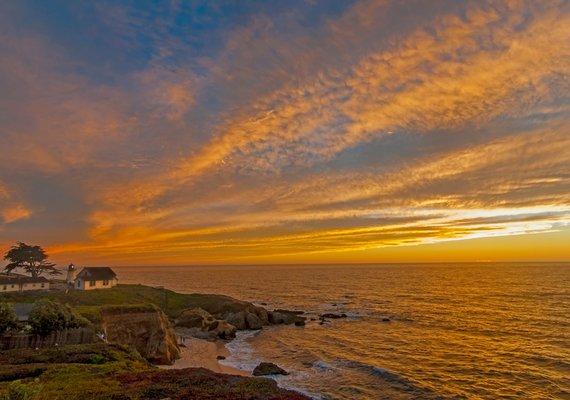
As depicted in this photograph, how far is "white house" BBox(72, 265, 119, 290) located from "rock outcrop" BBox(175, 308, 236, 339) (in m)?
25.8

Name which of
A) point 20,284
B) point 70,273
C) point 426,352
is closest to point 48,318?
point 426,352

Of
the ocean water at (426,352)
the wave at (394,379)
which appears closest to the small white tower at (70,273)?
the ocean water at (426,352)

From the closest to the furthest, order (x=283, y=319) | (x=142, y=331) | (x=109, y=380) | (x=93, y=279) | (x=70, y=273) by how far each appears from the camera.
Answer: (x=109, y=380) → (x=142, y=331) → (x=283, y=319) → (x=93, y=279) → (x=70, y=273)

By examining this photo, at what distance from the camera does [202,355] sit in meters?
52.4

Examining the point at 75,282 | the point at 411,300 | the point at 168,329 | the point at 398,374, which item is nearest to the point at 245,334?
the point at 168,329

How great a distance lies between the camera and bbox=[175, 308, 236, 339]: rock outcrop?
6663 centimetres

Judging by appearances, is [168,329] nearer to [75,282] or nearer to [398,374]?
[398,374]

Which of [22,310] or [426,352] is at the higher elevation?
[22,310]

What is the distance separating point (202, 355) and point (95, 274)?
52592mm

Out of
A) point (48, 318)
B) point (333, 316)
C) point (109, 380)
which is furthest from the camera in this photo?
point (333, 316)

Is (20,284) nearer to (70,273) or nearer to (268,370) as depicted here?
(70,273)

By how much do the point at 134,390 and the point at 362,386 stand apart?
23515 millimetres

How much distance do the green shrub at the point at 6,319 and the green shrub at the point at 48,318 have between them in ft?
5.25

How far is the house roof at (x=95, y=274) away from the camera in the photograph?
90.5 meters
